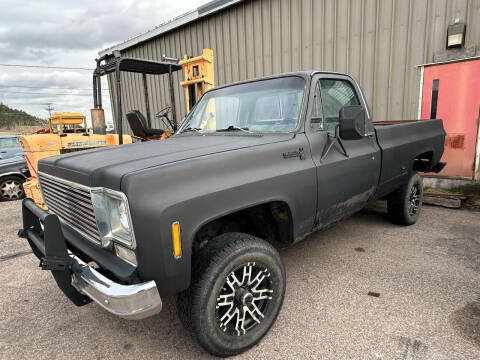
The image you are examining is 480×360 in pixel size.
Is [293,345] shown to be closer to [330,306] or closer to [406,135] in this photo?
[330,306]

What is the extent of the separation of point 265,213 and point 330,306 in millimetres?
939

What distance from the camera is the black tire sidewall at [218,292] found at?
1.86m

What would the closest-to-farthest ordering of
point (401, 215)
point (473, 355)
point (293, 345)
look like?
point (473, 355), point (293, 345), point (401, 215)

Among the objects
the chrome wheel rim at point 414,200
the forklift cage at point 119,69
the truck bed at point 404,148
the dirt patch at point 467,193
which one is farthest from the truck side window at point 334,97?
the dirt patch at point 467,193

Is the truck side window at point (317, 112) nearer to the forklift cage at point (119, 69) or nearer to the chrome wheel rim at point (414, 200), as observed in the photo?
the chrome wheel rim at point (414, 200)

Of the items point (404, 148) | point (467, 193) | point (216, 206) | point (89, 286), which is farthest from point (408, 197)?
point (89, 286)

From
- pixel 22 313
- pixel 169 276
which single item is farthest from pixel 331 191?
pixel 22 313

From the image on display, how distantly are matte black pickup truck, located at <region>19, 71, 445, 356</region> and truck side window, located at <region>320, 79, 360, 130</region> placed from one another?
0.02 meters

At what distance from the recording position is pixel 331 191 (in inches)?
106

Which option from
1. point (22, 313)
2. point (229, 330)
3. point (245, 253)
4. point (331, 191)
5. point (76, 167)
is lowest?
point (22, 313)

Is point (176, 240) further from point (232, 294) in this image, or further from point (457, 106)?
point (457, 106)

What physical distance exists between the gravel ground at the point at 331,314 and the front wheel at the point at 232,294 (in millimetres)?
173

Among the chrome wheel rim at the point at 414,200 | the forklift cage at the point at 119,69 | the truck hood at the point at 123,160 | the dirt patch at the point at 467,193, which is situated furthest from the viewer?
the dirt patch at the point at 467,193

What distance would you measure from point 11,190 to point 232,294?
7298mm
